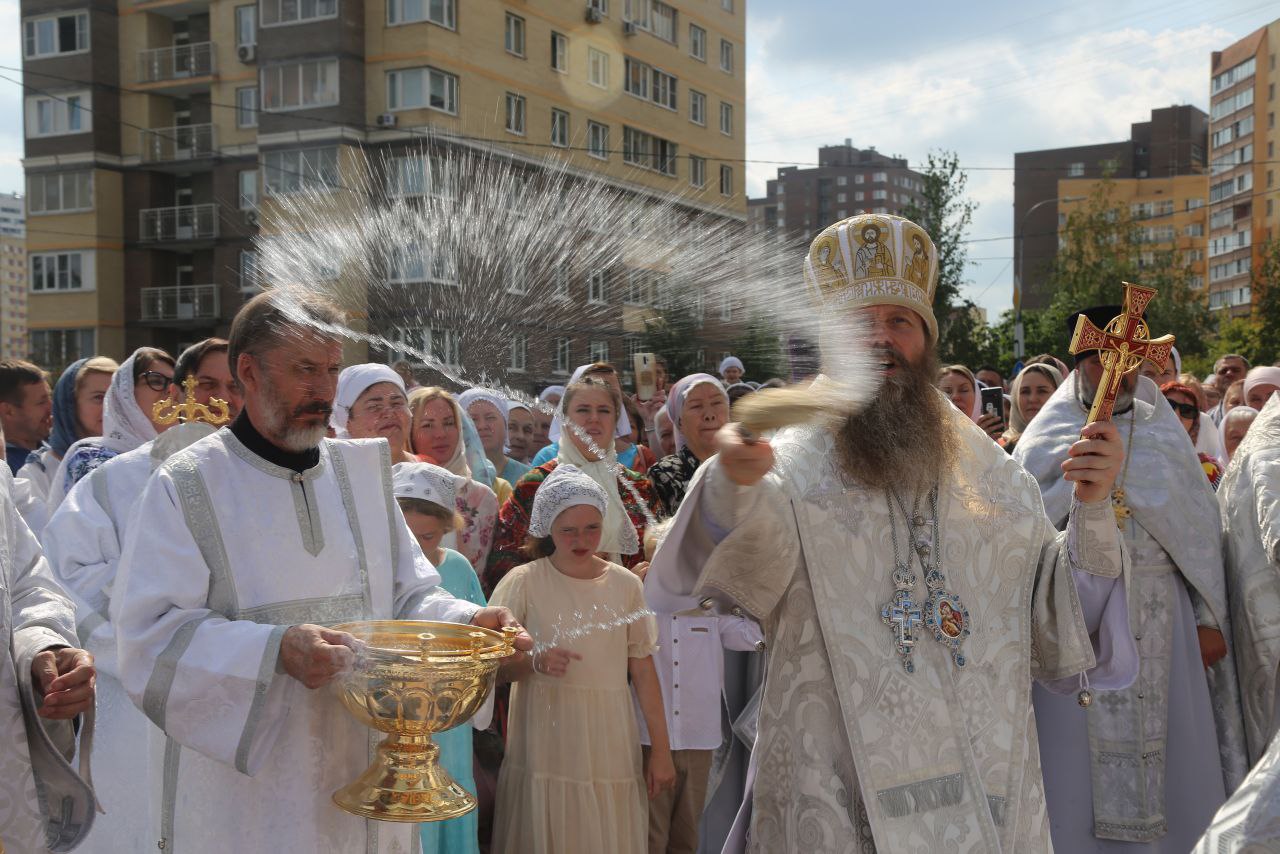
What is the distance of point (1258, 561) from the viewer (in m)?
5.27

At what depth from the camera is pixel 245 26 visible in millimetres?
37906

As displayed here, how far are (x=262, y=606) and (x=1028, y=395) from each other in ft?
17.9

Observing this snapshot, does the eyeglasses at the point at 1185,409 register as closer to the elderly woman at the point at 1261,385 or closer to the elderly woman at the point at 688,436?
the elderly woman at the point at 1261,385

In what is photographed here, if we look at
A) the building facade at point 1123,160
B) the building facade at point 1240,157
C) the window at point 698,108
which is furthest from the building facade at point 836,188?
the window at point 698,108

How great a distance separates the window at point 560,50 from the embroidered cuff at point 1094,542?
52.9ft

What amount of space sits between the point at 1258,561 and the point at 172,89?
1579 inches

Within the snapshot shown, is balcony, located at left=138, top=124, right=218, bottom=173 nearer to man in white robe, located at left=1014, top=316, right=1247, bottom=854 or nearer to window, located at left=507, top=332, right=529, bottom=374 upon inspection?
man in white robe, located at left=1014, top=316, right=1247, bottom=854

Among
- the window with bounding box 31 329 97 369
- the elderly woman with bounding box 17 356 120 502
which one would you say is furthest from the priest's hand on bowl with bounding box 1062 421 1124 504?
the window with bounding box 31 329 97 369

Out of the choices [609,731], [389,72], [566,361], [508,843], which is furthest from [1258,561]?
[389,72]

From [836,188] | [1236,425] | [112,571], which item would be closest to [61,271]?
[1236,425]

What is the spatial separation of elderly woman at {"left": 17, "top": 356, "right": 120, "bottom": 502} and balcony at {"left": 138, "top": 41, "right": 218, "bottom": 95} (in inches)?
1364

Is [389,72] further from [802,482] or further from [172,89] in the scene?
[802,482]

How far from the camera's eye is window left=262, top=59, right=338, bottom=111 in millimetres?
33094

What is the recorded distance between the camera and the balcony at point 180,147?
38438 millimetres
